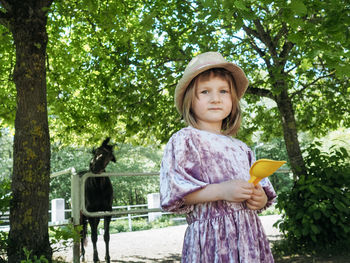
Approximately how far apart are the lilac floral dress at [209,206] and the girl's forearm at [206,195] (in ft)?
0.09

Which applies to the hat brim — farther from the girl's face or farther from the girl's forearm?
the girl's forearm

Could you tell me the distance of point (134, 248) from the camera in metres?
8.48

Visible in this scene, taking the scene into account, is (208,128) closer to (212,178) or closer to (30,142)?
(212,178)

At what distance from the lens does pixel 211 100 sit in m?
1.91

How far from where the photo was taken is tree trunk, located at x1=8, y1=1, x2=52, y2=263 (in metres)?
3.83

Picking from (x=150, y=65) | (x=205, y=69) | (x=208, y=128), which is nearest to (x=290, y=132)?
(x=150, y=65)

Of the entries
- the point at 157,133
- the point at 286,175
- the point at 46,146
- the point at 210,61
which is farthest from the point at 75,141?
the point at 286,175

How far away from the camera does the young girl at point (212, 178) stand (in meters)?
1.64

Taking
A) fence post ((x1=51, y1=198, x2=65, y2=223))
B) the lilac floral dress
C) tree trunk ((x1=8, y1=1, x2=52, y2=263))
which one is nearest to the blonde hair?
the lilac floral dress

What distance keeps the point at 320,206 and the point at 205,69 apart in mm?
4480

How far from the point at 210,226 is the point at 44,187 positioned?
9.50 feet

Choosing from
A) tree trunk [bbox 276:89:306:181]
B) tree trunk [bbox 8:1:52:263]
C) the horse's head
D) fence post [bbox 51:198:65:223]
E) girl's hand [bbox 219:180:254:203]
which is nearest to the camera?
girl's hand [bbox 219:180:254:203]

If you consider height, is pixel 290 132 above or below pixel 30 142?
above

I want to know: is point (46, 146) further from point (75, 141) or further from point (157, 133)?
point (75, 141)
